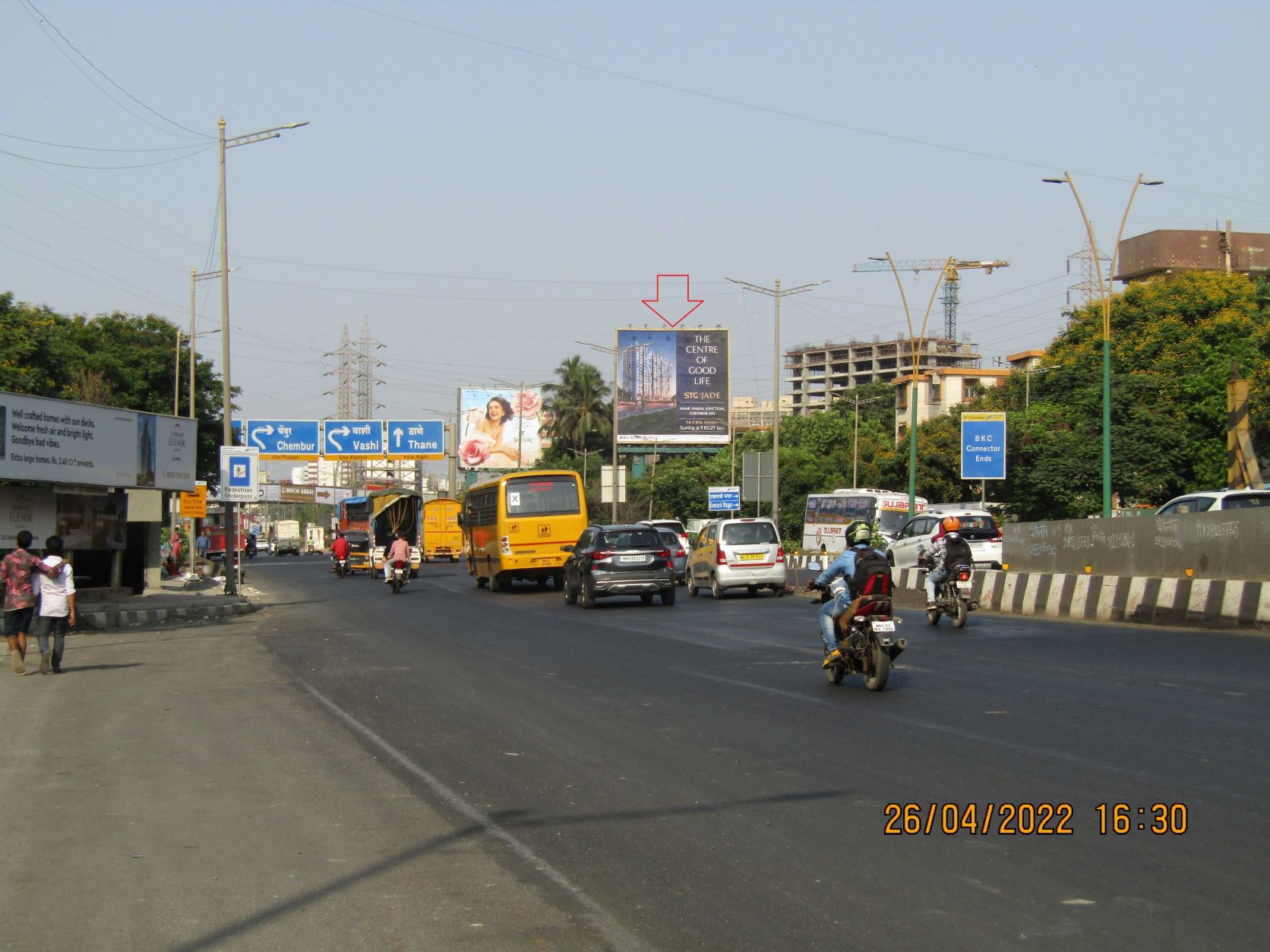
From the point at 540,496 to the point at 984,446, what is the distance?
19904 millimetres

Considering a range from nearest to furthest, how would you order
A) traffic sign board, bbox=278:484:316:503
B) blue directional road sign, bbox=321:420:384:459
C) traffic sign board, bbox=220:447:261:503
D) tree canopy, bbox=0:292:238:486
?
1. traffic sign board, bbox=220:447:261:503
2. tree canopy, bbox=0:292:238:486
3. blue directional road sign, bbox=321:420:384:459
4. traffic sign board, bbox=278:484:316:503

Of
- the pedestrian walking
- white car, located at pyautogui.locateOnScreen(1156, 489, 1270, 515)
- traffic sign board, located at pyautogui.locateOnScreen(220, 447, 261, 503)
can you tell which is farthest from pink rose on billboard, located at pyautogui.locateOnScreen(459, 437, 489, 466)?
the pedestrian walking

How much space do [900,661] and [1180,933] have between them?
1015 cm

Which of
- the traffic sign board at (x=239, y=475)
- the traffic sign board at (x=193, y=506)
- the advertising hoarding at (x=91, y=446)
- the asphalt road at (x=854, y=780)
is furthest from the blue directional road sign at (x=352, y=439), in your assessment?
the asphalt road at (x=854, y=780)

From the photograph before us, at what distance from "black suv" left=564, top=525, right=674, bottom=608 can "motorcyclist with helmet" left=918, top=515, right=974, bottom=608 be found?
8114 millimetres

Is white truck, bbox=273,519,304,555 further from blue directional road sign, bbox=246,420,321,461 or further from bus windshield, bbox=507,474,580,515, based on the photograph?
bus windshield, bbox=507,474,580,515

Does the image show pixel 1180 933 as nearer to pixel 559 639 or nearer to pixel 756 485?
pixel 559 639

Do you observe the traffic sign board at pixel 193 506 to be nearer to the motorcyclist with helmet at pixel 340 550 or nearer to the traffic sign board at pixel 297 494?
the motorcyclist with helmet at pixel 340 550

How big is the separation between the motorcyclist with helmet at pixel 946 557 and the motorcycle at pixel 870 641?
7.44m

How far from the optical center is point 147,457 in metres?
29.1

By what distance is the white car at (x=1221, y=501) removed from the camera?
21.0 metres

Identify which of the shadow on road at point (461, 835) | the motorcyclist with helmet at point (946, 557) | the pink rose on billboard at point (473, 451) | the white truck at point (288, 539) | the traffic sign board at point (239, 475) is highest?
the pink rose on billboard at point (473, 451)

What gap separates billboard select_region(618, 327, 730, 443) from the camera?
80812mm

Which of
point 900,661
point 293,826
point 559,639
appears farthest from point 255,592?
point 293,826
